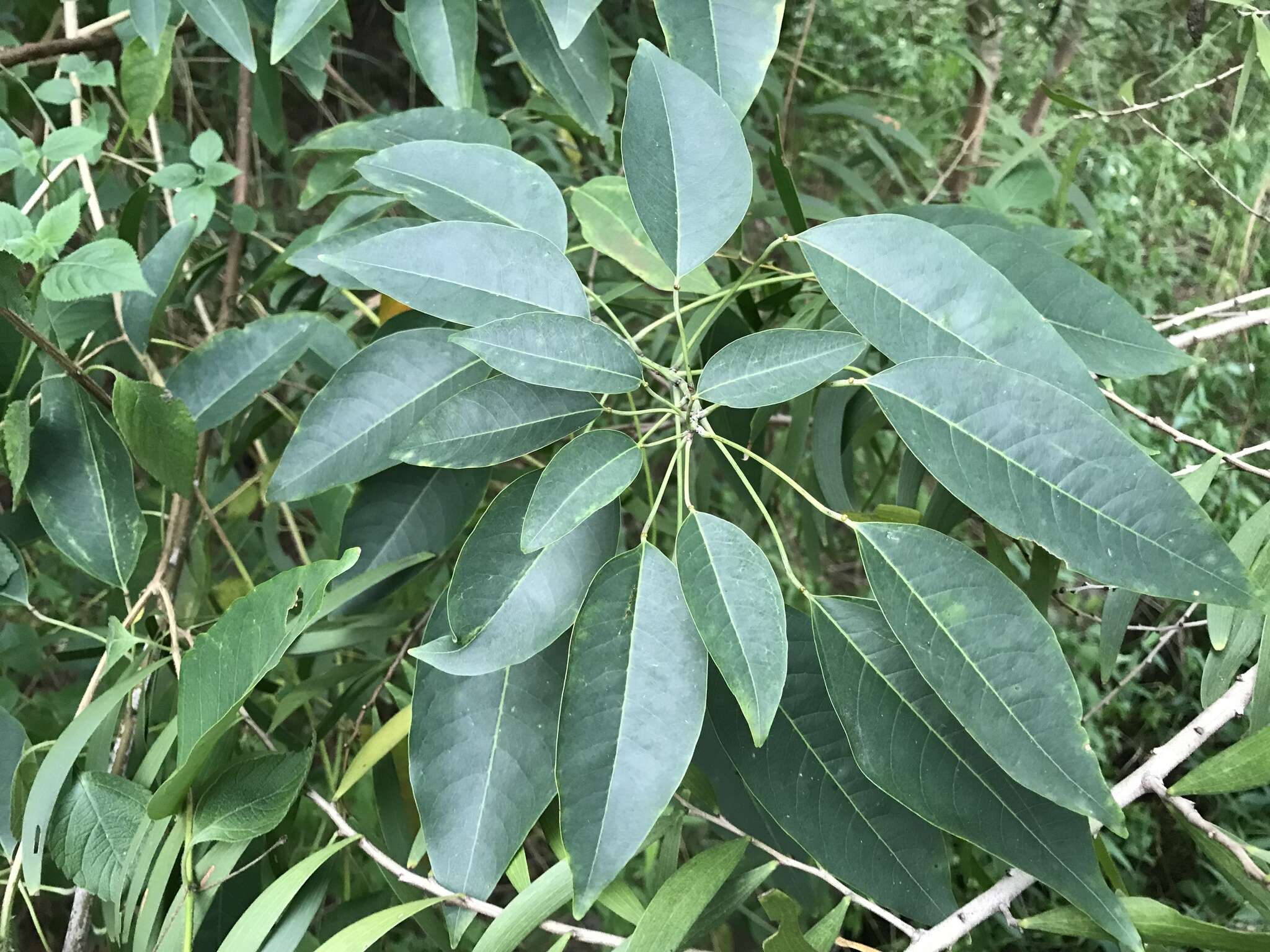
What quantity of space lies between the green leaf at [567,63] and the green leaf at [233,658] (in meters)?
0.38

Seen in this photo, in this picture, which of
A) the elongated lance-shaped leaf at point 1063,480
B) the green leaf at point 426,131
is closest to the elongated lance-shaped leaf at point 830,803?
the elongated lance-shaped leaf at point 1063,480

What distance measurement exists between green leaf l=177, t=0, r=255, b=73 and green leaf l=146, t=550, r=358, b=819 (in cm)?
36

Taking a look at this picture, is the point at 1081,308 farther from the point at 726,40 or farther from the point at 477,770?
the point at 477,770

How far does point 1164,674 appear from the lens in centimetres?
119

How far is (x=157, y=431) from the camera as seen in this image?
445 mm

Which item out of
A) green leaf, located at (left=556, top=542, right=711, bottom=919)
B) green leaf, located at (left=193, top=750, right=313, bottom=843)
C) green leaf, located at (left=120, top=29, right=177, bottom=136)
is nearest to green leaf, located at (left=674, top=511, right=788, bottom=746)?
green leaf, located at (left=556, top=542, right=711, bottom=919)

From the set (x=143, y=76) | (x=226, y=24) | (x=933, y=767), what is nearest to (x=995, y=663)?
(x=933, y=767)

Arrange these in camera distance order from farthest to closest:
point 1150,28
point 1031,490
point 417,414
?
1. point 1150,28
2. point 417,414
3. point 1031,490

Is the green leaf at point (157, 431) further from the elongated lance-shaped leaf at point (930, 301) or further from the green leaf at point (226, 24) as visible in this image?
the elongated lance-shaped leaf at point (930, 301)

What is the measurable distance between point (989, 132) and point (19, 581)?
1201 millimetres

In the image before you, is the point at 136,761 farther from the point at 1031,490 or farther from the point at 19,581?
the point at 1031,490

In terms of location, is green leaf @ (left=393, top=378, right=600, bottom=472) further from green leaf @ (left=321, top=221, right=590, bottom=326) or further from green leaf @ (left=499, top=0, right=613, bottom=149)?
green leaf @ (left=499, top=0, right=613, bottom=149)

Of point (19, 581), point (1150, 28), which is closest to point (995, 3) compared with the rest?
point (1150, 28)

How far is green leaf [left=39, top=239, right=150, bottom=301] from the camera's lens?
42 cm
